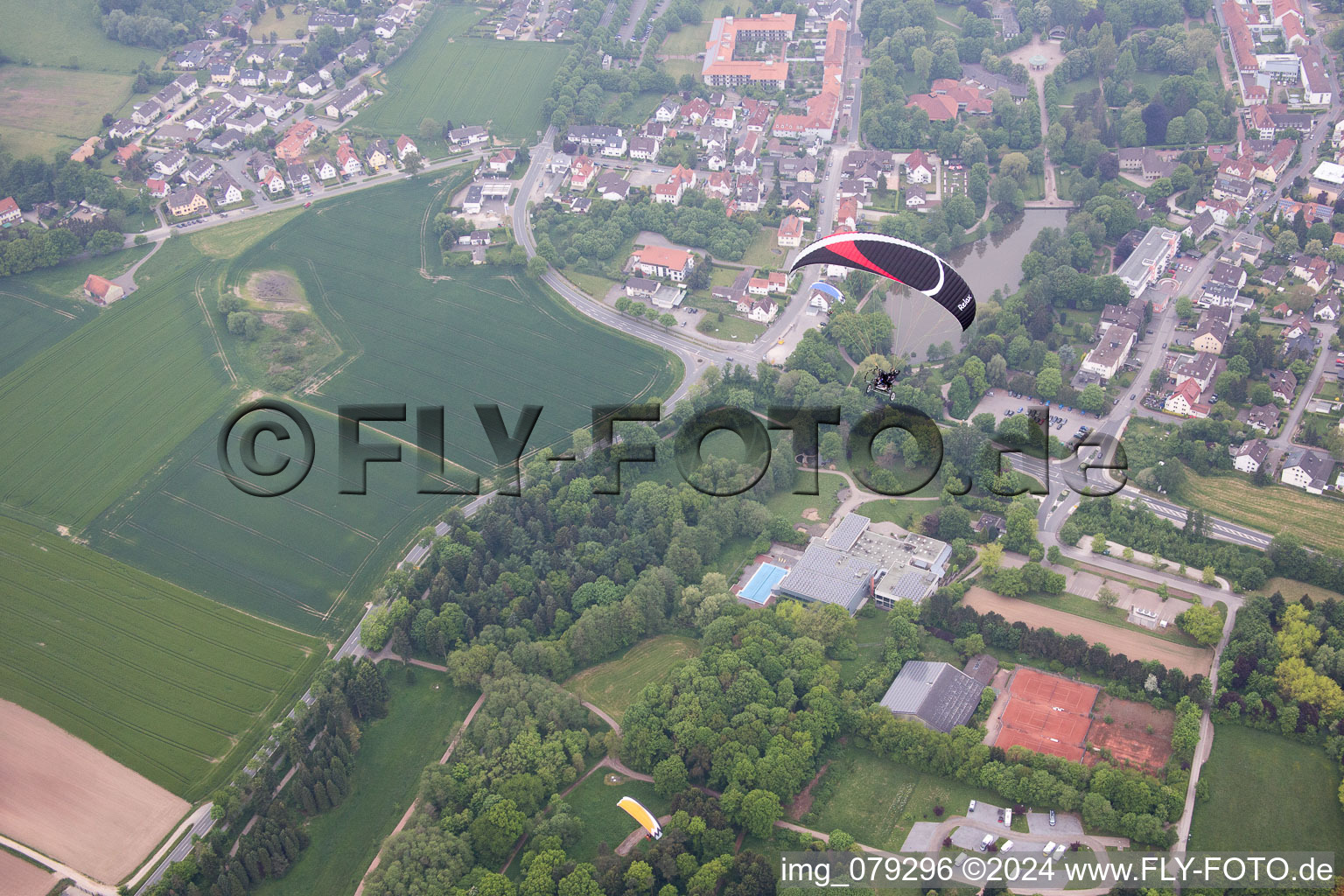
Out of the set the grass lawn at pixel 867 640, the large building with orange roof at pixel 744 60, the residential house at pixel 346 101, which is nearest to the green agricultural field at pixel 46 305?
the residential house at pixel 346 101

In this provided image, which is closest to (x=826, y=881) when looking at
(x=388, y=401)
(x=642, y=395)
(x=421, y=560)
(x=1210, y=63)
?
(x=421, y=560)

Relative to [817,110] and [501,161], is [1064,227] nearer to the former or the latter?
[817,110]

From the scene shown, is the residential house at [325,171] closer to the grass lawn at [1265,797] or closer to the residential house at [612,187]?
the residential house at [612,187]

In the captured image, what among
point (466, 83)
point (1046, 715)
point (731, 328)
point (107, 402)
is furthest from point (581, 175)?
point (1046, 715)

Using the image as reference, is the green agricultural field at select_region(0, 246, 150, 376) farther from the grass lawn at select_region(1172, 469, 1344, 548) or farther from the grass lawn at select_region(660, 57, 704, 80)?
the grass lawn at select_region(1172, 469, 1344, 548)

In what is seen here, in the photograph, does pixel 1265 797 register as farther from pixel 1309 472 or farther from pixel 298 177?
pixel 298 177

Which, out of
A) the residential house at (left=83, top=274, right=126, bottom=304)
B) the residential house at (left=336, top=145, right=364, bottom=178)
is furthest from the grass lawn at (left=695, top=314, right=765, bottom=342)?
the residential house at (left=83, top=274, right=126, bottom=304)
